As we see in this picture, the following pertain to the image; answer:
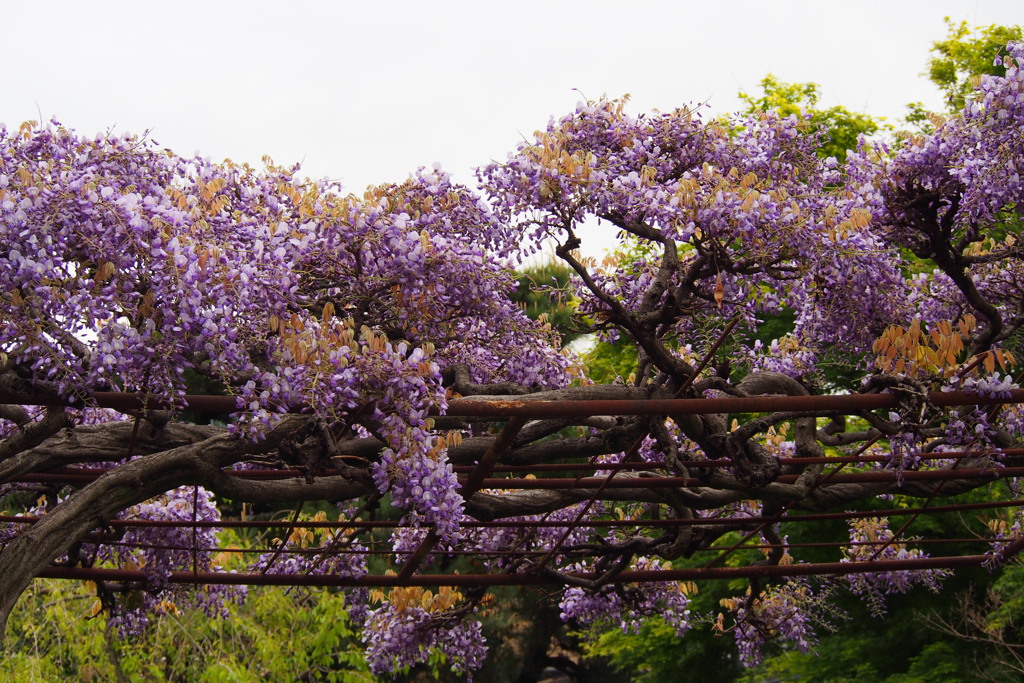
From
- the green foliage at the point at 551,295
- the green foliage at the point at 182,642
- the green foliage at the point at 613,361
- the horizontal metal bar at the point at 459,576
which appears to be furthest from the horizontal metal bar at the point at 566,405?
the green foliage at the point at 613,361

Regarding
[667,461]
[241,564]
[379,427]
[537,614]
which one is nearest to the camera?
[379,427]

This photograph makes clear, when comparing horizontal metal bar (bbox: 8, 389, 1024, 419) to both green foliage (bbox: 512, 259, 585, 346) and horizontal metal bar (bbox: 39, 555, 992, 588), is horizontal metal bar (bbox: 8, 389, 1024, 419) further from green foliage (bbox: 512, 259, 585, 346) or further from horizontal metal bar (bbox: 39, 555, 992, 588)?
horizontal metal bar (bbox: 39, 555, 992, 588)

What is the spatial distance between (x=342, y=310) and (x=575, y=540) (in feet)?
11.3

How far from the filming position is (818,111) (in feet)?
68.3

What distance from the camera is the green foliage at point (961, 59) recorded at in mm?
18084

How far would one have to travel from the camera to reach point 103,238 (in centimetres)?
377

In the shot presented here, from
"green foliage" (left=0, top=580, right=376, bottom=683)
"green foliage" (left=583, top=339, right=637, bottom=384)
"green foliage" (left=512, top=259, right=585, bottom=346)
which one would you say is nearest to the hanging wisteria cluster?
"green foliage" (left=512, top=259, right=585, bottom=346)

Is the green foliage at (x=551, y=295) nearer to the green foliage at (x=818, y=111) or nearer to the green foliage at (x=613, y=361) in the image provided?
the green foliage at (x=613, y=361)

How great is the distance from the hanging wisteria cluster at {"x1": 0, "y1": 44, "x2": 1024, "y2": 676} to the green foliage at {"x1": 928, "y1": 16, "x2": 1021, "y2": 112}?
41.9 ft

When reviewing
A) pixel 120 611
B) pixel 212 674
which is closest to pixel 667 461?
pixel 120 611

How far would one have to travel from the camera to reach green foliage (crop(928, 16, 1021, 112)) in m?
18.1

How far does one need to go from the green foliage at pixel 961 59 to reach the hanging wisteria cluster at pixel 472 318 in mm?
12771

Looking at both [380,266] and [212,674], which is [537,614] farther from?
[380,266]

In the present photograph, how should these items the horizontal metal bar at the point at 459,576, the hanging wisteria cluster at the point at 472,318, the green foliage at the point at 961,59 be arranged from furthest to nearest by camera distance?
1. the green foliage at the point at 961,59
2. the horizontal metal bar at the point at 459,576
3. the hanging wisteria cluster at the point at 472,318
